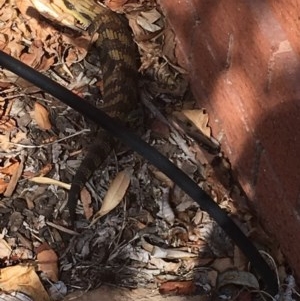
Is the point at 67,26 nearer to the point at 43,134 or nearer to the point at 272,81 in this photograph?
the point at 43,134

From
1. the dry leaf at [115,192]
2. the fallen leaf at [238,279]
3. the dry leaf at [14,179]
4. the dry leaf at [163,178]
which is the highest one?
the dry leaf at [14,179]

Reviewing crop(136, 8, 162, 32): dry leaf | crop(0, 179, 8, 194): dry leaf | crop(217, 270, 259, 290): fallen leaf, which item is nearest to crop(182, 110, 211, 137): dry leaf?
crop(136, 8, 162, 32): dry leaf

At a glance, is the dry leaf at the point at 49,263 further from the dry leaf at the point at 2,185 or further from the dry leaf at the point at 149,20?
the dry leaf at the point at 149,20

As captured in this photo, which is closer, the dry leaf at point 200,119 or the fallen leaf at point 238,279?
the fallen leaf at point 238,279

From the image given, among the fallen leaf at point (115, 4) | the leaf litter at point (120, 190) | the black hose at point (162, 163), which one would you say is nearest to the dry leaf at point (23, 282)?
the leaf litter at point (120, 190)

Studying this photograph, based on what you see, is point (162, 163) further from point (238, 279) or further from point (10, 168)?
point (10, 168)

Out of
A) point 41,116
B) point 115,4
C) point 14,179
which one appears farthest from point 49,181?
point 115,4

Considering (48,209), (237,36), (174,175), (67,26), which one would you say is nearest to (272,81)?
(237,36)
